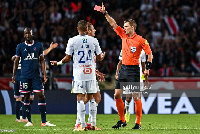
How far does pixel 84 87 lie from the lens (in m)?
10.6

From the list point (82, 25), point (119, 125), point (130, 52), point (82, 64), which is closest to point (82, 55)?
point (82, 64)

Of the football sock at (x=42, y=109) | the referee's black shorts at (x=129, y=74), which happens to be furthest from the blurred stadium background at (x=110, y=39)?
the referee's black shorts at (x=129, y=74)

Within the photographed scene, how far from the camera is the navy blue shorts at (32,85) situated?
12.3m

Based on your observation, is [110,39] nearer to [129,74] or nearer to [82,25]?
[129,74]

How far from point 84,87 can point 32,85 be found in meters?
2.22

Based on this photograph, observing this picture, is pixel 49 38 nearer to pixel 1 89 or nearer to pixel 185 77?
pixel 1 89

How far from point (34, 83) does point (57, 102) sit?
16.9 ft

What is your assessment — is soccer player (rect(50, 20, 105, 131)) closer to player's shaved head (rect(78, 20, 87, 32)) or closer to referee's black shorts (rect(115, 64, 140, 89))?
player's shaved head (rect(78, 20, 87, 32))

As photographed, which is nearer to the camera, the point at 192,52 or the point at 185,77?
the point at 185,77

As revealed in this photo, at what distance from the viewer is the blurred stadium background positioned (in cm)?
1731

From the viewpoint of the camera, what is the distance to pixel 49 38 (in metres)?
21.8

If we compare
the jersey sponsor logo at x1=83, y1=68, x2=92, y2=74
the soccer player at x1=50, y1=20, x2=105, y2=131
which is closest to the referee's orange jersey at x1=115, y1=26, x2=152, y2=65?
the soccer player at x1=50, y1=20, x2=105, y2=131

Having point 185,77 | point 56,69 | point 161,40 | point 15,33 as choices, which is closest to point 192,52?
point 161,40

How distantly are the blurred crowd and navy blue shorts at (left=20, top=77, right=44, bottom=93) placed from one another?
691 cm
